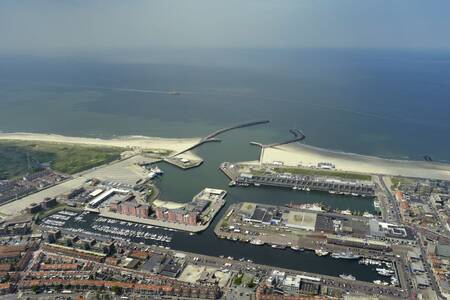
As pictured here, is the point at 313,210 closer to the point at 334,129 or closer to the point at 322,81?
the point at 334,129

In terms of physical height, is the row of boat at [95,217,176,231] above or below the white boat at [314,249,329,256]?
below

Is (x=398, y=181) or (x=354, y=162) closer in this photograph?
(x=398, y=181)

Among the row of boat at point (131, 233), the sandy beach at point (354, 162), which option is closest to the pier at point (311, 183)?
the sandy beach at point (354, 162)

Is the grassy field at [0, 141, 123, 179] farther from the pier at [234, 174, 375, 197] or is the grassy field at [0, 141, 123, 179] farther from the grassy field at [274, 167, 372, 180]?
the grassy field at [274, 167, 372, 180]

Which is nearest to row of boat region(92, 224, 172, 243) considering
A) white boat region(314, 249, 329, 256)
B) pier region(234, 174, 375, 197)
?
white boat region(314, 249, 329, 256)

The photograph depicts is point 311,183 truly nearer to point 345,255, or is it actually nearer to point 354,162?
point 354,162

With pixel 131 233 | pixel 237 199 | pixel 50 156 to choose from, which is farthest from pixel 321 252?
pixel 50 156
